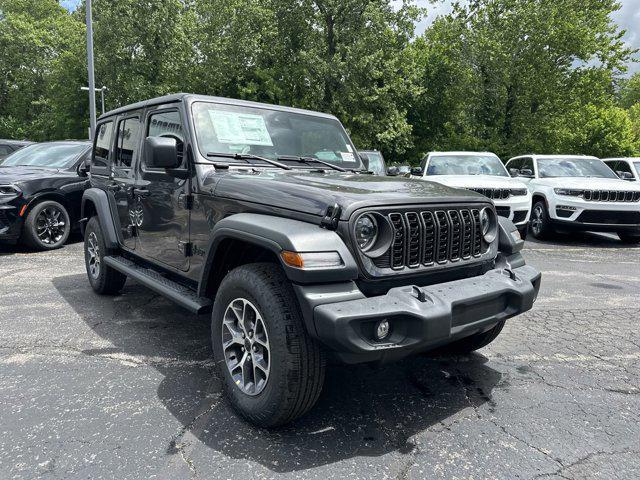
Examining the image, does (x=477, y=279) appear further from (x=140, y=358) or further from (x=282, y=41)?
(x=282, y=41)

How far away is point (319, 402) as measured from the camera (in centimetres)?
299

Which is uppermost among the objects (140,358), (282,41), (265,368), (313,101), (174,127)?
(282,41)

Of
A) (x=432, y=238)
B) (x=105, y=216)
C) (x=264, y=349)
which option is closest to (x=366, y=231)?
(x=432, y=238)

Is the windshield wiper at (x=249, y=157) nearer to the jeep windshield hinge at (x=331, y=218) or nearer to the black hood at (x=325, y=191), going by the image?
the black hood at (x=325, y=191)

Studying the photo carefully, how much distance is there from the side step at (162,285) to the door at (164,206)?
0.46ft

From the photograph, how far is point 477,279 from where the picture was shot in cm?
283

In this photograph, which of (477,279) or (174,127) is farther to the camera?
(174,127)

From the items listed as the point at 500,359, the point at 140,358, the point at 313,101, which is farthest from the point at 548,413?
the point at 313,101

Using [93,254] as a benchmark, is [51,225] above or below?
below

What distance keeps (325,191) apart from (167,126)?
1827 mm

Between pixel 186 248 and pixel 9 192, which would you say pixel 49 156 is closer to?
pixel 9 192

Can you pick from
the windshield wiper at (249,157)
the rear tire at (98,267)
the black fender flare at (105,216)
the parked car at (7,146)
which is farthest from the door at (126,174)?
the parked car at (7,146)

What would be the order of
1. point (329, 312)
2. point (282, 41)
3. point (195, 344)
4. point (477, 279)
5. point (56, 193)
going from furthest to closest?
point (282, 41) < point (56, 193) < point (195, 344) < point (477, 279) < point (329, 312)

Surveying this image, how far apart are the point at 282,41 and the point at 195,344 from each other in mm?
21270
